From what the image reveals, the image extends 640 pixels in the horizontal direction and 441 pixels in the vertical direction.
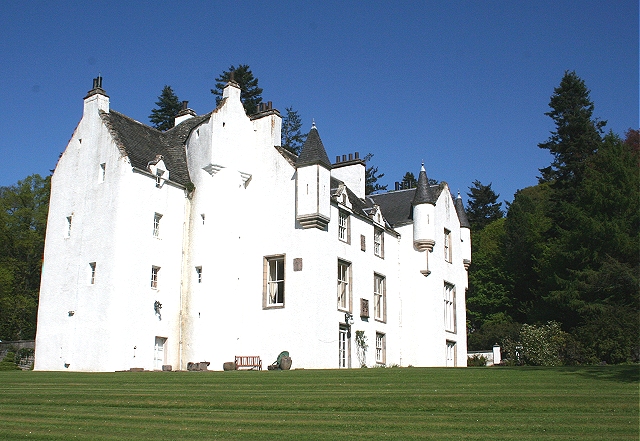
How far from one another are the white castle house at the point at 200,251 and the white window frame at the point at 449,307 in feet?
23.5

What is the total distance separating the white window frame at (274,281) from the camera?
32188 mm

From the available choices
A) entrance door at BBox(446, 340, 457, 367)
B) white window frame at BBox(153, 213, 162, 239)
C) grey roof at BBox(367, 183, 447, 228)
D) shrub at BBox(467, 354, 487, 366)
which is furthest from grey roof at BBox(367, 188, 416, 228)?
white window frame at BBox(153, 213, 162, 239)

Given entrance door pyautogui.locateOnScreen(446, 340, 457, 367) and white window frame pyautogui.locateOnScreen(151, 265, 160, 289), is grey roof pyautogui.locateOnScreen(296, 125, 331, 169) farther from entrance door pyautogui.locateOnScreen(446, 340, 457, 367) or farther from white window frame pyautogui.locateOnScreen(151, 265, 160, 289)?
entrance door pyautogui.locateOnScreen(446, 340, 457, 367)

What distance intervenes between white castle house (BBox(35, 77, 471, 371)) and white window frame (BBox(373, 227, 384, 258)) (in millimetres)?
1301

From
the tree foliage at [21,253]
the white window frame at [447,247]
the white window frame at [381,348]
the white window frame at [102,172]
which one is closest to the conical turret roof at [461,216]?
the white window frame at [447,247]

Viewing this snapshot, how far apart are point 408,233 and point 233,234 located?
11.5 m

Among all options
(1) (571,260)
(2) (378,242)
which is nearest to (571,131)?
(1) (571,260)

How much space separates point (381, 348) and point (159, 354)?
11.7 m

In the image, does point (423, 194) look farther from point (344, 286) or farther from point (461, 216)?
point (344, 286)

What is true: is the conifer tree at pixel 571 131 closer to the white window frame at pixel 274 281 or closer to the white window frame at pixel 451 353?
the white window frame at pixel 451 353

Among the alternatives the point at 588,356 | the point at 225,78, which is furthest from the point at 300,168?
the point at 225,78

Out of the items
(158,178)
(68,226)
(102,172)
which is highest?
(102,172)

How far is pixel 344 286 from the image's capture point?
33.8 metres

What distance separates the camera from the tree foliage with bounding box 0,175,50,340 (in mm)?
54438
